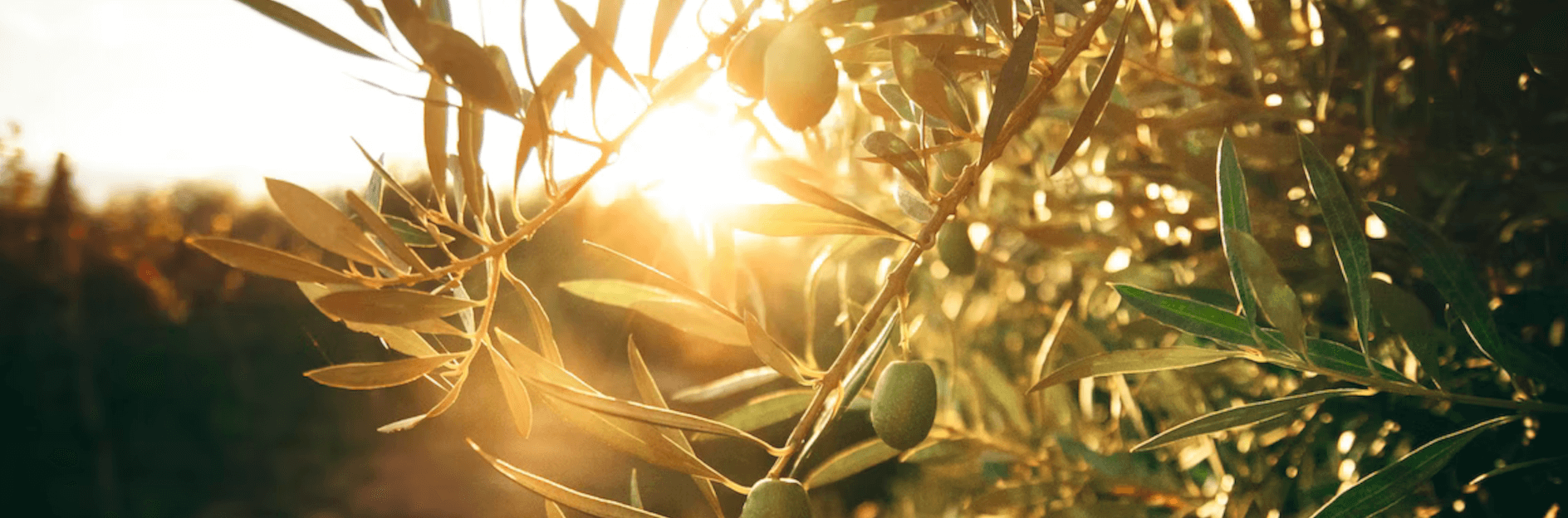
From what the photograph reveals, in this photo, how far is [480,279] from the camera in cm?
69

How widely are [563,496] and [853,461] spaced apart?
0.33 m

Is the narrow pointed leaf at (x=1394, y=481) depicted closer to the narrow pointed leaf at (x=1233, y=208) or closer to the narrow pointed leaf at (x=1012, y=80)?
the narrow pointed leaf at (x=1233, y=208)

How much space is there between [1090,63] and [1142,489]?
46 cm

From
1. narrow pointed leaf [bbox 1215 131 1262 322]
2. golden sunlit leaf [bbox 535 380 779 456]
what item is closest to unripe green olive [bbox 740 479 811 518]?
golden sunlit leaf [bbox 535 380 779 456]

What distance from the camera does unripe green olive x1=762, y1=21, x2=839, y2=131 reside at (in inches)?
14.0

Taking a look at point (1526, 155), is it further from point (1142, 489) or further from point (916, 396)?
point (916, 396)

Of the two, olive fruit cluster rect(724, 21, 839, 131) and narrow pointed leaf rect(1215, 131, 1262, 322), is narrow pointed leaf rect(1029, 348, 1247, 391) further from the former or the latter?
olive fruit cluster rect(724, 21, 839, 131)

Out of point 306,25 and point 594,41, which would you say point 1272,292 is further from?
point 306,25

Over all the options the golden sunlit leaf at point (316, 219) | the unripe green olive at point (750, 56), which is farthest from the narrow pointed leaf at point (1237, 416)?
the golden sunlit leaf at point (316, 219)

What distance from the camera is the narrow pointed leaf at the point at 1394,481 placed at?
0.46 m

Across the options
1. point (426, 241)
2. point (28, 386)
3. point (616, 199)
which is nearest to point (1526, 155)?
point (426, 241)

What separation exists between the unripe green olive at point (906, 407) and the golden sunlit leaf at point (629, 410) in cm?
7

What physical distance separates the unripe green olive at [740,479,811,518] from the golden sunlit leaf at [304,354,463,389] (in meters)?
0.15

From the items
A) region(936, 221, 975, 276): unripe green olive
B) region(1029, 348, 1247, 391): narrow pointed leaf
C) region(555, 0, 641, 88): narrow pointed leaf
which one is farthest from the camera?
region(936, 221, 975, 276): unripe green olive
